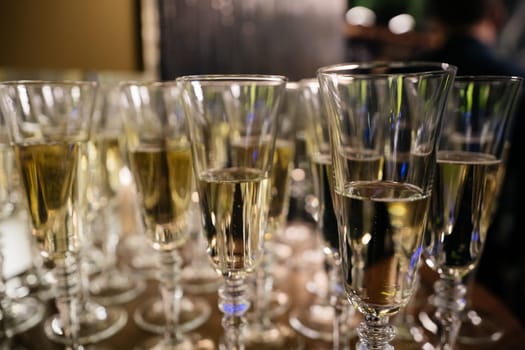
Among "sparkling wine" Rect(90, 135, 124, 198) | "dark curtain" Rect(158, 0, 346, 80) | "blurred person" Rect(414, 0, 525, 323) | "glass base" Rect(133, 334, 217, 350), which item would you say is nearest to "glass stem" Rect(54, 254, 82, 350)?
"glass base" Rect(133, 334, 217, 350)

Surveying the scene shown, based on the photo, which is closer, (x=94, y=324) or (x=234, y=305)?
(x=234, y=305)

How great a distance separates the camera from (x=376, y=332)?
0.60 m

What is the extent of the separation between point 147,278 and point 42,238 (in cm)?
47

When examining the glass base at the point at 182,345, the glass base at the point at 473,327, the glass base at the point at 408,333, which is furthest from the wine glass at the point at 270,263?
the glass base at the point at 473,327

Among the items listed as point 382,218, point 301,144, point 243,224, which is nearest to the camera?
point 382,218

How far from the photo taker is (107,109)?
1.14 metres

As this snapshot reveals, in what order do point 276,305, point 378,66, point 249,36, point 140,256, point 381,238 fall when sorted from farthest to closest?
1. point 249,36
2. point 140,256
3. point 276,305
4. point 378,66
5. point 381,238

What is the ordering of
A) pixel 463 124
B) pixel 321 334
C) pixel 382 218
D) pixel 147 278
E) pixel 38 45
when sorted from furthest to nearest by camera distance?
pixel 38 45
pixel 147 278
pixel 321 334
pixel 463 124
pixel 382 218

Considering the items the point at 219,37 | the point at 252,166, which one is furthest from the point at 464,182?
the point at 219,37

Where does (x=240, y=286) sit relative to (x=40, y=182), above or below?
below

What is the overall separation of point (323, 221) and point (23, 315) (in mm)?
704

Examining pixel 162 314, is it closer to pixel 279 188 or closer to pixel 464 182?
pixel 279 188

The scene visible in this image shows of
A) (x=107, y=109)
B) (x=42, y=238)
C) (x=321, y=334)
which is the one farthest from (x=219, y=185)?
(x=107, y=109)

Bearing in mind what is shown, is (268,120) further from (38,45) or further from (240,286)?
(38,45)
